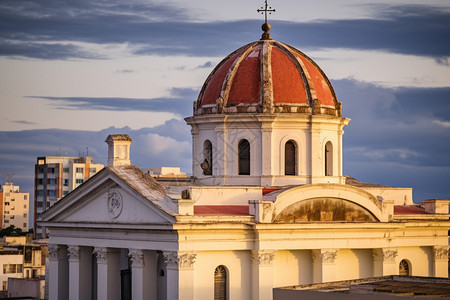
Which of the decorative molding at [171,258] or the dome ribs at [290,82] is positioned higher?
the dome ribs at [290,82]

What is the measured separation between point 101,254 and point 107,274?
2.95 ft

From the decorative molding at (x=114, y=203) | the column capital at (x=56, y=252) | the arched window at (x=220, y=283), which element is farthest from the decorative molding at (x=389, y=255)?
the column capital at (x=56, y=252)

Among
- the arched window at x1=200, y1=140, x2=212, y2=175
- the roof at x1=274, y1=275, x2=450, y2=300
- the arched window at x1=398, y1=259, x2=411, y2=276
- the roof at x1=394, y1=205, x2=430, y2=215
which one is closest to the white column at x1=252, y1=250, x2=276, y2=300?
the roof at x1=274, y1=275, x2=450, y2=300

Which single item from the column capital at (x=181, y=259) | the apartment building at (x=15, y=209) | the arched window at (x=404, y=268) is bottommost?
the arched window at (x=404, y=268)

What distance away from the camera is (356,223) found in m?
50.2

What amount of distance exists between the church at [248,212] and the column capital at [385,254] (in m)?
0.06

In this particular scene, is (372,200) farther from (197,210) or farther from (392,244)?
(197,210)

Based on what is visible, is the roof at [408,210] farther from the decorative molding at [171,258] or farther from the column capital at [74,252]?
the column capital at [74,252]

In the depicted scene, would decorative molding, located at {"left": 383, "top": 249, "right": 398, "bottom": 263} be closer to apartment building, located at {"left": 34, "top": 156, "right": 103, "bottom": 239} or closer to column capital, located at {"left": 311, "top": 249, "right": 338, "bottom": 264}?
column capital, located at {"left": 311, "top": 249, "right": 338, "bottom": 264}

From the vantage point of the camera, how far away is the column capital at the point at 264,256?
48.5 meters

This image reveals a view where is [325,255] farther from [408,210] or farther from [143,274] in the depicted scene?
[143,274]

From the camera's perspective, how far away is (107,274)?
5141 cm

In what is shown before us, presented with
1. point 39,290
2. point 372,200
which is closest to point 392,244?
point 372,200

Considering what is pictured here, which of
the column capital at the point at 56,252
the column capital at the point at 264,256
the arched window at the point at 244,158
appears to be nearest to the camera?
the column capital at the point at 264,256
